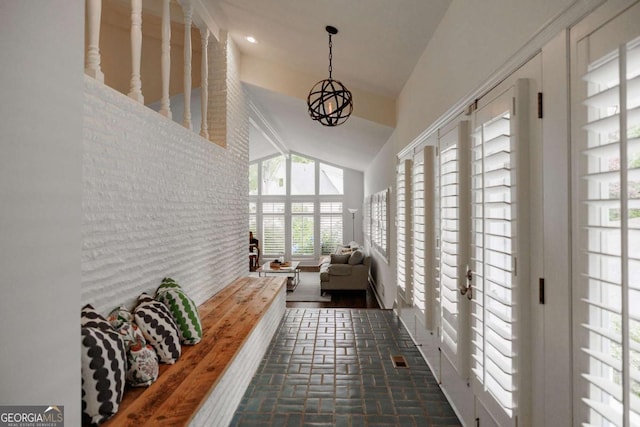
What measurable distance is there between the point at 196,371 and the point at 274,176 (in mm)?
10173

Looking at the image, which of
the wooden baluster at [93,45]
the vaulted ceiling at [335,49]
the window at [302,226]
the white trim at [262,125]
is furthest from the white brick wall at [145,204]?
the window at [302,226]

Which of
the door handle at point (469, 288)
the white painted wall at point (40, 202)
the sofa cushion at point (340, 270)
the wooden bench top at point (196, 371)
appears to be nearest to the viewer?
the white painted wall at point (40, 202)

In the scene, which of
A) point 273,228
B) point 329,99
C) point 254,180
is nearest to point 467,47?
point 329,99

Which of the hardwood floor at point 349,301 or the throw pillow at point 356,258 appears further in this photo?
the throw pillow at point 356,258

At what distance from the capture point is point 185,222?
10.6 ft

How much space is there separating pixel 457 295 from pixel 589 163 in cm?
136

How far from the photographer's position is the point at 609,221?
1.16m

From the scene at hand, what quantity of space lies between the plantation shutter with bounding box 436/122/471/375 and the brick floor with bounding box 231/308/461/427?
0.40m

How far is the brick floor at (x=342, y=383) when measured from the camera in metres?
2.50

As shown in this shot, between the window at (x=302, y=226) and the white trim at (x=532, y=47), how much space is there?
30.7 ft

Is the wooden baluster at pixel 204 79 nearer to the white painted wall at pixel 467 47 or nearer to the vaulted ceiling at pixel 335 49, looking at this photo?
the vaulted ceiling at pixel 335 49

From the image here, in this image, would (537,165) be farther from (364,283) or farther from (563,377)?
(364,283)

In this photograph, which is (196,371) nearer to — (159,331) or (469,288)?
(159,331)

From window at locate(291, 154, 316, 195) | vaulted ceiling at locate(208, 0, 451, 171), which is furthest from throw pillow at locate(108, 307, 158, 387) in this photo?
window at locate(291, 154, 316, 195)
